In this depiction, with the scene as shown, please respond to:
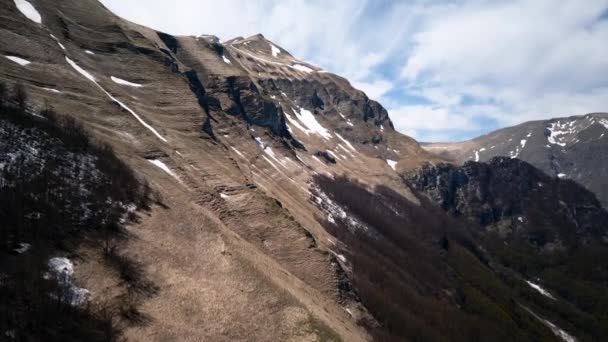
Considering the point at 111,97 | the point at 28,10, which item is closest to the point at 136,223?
the point at 111,97

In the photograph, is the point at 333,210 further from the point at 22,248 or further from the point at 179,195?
the point at 22,248

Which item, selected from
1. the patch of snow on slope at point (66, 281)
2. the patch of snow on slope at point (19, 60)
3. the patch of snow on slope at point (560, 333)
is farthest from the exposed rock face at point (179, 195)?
the patch of snow on slope at point (560, 333)

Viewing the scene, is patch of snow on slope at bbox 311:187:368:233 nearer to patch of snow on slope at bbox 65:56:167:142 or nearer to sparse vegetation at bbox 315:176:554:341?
Answer: sparse vegetation at bbox 315:176:554:341

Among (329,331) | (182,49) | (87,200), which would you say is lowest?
(329,331)

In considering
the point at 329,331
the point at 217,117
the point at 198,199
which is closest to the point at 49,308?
the point at 329,331

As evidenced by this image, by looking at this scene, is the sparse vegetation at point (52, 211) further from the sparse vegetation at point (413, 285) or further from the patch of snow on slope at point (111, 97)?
the sparse vegetation at point (413, 285)

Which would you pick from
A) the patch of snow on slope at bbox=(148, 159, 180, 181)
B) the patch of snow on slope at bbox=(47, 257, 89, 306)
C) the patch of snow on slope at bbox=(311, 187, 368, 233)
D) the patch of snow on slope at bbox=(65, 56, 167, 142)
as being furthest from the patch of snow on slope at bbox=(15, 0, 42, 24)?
the patch of snow on slope at bbox=(311, 187, 368, 233)

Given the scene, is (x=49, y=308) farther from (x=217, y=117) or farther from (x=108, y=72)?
(x=217, y=117)
